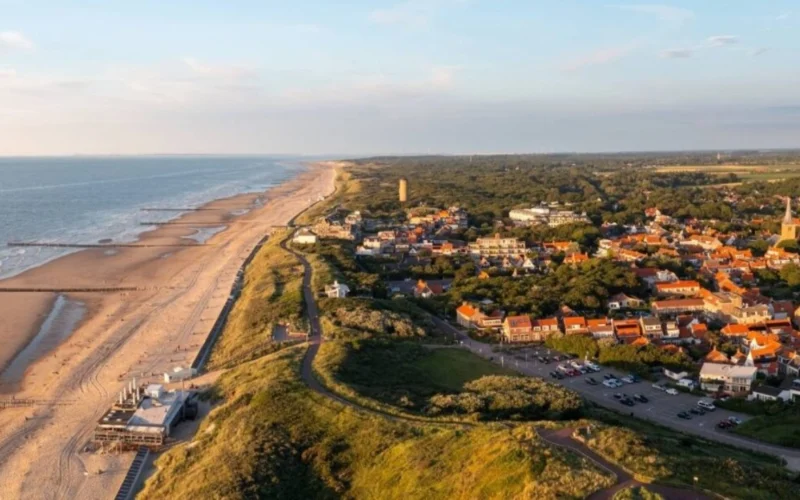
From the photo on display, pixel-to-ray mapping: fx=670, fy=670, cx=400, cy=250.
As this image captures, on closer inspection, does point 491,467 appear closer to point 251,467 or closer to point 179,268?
point 251,467

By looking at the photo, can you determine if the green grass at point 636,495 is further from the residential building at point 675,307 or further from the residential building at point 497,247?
the residential building at point 497,247

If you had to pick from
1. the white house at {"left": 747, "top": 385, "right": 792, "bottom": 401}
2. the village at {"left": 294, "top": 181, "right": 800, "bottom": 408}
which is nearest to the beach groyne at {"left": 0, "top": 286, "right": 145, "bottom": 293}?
the village at {"left": 294, "top": 181, "right": 800, "bottom": 408}

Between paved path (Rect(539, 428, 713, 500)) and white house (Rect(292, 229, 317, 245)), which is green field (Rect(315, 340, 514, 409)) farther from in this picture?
white house (Rect(292, 229, 317, 245))

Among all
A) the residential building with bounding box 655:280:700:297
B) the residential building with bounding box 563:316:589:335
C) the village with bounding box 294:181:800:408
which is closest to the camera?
the village with bounding box 294:181:800:408

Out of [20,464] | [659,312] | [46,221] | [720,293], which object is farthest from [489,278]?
[46,221]

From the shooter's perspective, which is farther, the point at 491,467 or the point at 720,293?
the point at 720,293

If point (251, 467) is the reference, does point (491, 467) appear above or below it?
above

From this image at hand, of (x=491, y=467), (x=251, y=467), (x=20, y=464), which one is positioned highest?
(x=491, y=467)
